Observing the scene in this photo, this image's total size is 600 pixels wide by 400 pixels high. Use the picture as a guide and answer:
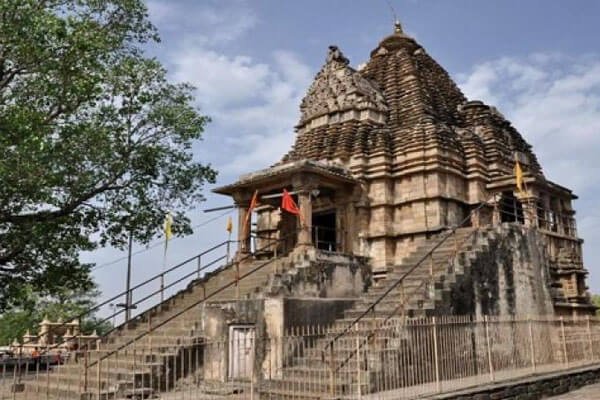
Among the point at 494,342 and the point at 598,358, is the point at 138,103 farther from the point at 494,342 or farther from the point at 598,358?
the point at 598,358

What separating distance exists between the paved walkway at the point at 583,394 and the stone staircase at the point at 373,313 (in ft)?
9.13

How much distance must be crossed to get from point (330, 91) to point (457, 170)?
19.2ft

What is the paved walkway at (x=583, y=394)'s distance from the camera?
11241 millimetres

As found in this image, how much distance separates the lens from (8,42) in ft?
39.4

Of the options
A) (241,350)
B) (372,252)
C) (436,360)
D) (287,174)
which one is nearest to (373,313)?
(436,360)

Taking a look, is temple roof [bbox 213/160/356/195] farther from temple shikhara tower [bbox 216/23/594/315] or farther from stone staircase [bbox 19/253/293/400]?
stone staircase [bbox 19/253/293/400]

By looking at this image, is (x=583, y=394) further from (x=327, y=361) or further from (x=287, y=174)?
(x=287, y=174)

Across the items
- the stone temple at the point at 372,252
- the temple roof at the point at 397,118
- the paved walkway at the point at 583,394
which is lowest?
the paved walkway at the point at 583,394

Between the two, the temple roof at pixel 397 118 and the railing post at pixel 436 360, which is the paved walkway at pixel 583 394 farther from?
the temple roof at pixel 397 118

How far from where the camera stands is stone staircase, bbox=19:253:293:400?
11.7 m

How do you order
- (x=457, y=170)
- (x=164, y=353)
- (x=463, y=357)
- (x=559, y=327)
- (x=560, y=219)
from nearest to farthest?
(x=463, y=357), (x=164, y=353), (x=559, y=327), (x=457, y=170), (x=560, y=219)

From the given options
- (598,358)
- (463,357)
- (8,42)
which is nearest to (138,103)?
(8,42)

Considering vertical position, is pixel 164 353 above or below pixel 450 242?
below

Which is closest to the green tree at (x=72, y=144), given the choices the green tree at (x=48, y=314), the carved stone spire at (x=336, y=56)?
the carved stone spire at (x=336, y=56)
